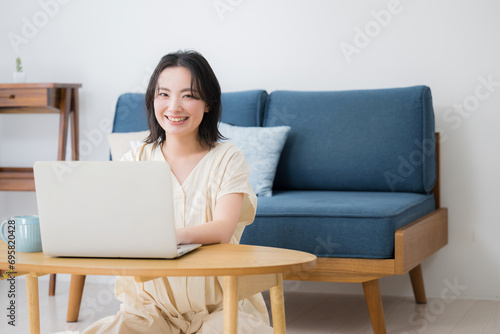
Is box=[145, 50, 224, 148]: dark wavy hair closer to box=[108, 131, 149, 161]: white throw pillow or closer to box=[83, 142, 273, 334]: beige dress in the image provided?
box=[83, 142, 273, 334]: beige dress

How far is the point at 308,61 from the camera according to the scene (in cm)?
292

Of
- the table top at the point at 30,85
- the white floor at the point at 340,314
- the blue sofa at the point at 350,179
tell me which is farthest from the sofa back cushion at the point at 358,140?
the table top at the point at 30,85

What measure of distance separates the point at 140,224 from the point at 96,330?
0.29m

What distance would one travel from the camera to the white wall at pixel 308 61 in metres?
2.69

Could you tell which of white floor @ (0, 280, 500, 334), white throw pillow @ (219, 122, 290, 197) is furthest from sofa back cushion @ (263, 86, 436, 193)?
white floor @ (0, 280, 500, 334)

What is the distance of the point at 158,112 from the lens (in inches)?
55.7

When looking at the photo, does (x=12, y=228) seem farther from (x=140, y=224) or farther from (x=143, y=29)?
(x=143, y=29)

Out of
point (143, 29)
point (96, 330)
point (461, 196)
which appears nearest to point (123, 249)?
point (96, 330)

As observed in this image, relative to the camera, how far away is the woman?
125 centimetres

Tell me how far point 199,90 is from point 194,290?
44 centimetres

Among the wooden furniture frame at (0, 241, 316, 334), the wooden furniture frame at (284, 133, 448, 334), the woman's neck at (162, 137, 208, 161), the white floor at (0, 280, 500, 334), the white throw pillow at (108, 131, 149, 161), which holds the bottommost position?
the white floor at (0, 280, 500, 334)

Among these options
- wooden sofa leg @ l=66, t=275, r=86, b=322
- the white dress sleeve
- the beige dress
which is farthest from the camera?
wooden sofa leg @ l=66, t=275, r=86, b=322

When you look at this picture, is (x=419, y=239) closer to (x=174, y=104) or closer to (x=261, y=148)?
(x=261, y=148)

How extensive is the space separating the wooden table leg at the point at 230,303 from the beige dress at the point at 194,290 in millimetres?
189
